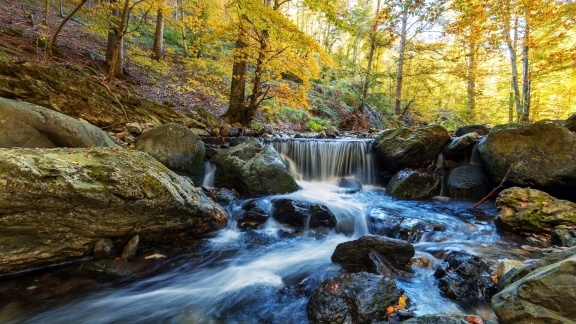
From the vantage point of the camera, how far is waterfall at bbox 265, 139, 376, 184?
905 cm

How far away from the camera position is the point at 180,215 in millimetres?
4348

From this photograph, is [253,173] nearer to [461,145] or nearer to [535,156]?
[461,145]

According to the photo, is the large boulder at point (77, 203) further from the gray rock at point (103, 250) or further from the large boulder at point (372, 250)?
the large boulder at point (372, 250)

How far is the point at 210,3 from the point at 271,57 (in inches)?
333

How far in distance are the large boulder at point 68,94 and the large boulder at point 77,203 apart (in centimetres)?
400

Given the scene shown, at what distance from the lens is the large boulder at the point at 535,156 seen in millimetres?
5715

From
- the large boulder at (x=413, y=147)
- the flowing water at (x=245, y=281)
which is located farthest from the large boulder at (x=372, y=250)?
the large boulder at (x=413, y=147)

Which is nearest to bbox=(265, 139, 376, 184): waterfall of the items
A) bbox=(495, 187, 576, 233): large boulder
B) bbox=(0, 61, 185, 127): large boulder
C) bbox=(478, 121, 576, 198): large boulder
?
bbox=(478, 121, 576, 198): large boulder

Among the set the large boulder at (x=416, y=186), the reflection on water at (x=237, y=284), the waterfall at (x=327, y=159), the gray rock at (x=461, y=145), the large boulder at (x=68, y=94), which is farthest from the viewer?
the waterfall at (x=327, y=159)

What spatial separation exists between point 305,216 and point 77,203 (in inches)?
146

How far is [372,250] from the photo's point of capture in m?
3.71

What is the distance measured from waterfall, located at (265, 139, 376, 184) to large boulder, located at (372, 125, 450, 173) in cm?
85

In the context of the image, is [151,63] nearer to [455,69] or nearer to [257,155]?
[257,155]

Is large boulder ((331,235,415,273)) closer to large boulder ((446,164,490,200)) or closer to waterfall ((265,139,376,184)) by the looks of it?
large boulder ((446,164,490,200))
